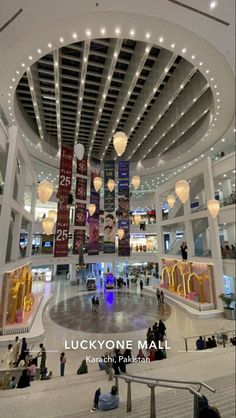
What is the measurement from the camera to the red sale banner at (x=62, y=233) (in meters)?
12.6

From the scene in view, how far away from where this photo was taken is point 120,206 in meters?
15.8

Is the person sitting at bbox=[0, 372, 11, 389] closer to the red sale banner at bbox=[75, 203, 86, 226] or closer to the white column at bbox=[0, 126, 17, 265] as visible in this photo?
the white column at bbox=[0, 126, 17, 265]

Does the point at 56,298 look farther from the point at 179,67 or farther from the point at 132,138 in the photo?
the point at 179,67

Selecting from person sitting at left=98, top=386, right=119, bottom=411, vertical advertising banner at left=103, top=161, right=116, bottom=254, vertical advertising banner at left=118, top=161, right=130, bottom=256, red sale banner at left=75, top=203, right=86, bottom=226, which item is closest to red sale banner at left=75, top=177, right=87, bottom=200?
red sale banner at left=75, top=203, right=86, bottom=226

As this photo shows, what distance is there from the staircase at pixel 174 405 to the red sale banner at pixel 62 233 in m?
9.26

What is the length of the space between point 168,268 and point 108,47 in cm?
1486

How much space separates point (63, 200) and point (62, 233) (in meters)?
2.03

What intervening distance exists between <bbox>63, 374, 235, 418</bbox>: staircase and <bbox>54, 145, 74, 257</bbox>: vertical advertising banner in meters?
9.32

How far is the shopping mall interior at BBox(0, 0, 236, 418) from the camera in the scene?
4871mm

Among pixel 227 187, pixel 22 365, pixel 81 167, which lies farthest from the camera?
pixel 227 187

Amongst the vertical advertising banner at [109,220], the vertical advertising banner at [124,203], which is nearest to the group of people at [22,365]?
the vertical advertising banner at [124,203]

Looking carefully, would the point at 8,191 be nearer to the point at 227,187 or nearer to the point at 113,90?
the point at 113,90

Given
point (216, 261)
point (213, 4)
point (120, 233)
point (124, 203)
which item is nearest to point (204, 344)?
point (216, 261)

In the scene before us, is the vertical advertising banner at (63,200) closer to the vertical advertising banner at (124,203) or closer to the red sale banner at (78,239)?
the red sale banner at (78,239)
